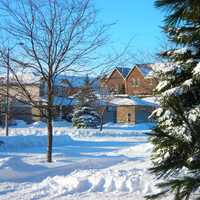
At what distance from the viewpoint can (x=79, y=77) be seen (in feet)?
55.2

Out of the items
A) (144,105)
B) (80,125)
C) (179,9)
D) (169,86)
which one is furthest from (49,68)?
(144,105)

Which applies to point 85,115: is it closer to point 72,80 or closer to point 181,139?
point 72,80

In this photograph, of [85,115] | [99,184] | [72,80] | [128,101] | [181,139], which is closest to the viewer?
[181,139]

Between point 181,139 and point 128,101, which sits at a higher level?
point 128,101

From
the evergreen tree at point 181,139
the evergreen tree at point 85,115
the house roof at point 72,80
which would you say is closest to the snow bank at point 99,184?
the evergreen tree at point 181,139

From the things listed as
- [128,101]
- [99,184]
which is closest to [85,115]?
[128,101]

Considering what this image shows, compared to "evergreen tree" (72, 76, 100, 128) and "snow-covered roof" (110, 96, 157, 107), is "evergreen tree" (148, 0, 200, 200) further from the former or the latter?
"snow-covered roof" (110, 96, 157, 107)

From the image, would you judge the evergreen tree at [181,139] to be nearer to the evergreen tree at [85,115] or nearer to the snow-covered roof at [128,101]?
the evergreen tree at [85,115]

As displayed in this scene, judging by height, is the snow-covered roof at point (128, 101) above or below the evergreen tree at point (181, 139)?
above

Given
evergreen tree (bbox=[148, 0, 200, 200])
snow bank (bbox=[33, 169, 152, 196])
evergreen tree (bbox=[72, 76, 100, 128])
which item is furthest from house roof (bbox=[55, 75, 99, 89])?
evergreen tree (bbox=[72, 76, 100, 128])

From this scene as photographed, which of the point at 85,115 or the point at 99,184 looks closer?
the point at 99,184

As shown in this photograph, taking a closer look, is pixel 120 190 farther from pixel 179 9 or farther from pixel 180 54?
pixel 179 9

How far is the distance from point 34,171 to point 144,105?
4830cm

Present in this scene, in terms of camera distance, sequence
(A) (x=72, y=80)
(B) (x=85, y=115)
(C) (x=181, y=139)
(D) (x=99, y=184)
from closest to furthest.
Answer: (C) (x=181, y=139), (D) (x=99, y=184), (A) (x=72, y=80), (B) (x=85, y=115)
